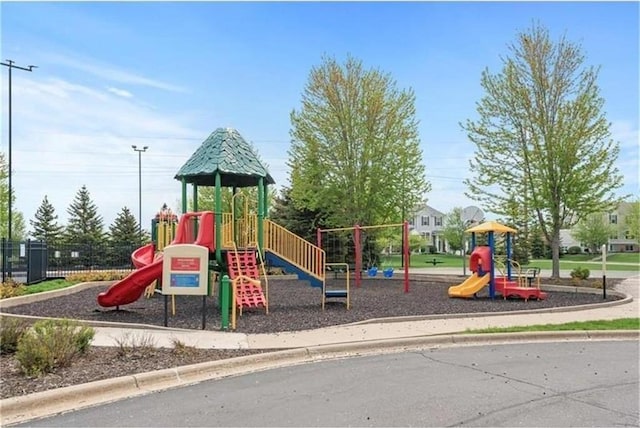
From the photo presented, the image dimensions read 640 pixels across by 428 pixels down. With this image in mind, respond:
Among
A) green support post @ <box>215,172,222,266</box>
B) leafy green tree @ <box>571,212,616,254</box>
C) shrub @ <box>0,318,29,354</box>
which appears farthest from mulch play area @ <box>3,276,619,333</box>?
leafy green tree @ <box>571,212,616,254</box>

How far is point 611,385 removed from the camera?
640 centimetres

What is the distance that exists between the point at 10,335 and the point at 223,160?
7110 millimetres

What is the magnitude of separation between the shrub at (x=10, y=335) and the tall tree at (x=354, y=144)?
18.5 m

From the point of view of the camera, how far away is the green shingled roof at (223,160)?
13709 mm

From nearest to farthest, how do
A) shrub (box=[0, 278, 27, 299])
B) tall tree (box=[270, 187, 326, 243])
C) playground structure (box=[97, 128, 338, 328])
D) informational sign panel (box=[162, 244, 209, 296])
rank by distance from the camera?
informational sign panel (box=[162, 244, 209, 296]) < playground structure (box=[97, 128, 338, 328]) < shrub (box=[0, 278, 27, 299]) < tall tree (box=[270, 187, 326, 243])

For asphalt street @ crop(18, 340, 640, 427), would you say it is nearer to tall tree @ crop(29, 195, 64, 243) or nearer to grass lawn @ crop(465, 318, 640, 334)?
grass lawn @ crop(465, 318, 640, 334)

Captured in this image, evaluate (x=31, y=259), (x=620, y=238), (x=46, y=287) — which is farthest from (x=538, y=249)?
(x=46, y=287)

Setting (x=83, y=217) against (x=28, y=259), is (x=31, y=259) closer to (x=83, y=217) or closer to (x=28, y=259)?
(x=28, y=259)

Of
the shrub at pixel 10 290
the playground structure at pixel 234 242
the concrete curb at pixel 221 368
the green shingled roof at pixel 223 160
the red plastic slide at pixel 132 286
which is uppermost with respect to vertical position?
the green shingled roof at pixel 223 160

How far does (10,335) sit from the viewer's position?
777 cm

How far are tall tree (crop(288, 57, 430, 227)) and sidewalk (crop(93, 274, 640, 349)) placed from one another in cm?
1349

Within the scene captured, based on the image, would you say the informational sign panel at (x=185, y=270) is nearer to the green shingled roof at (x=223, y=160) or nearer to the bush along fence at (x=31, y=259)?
the green shingled roof at (x=223, y=160)

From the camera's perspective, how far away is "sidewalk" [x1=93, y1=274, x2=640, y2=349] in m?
8.99

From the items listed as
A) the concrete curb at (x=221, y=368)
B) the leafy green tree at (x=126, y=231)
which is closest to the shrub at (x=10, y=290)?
the concrete curb at (x=221, y=368)
